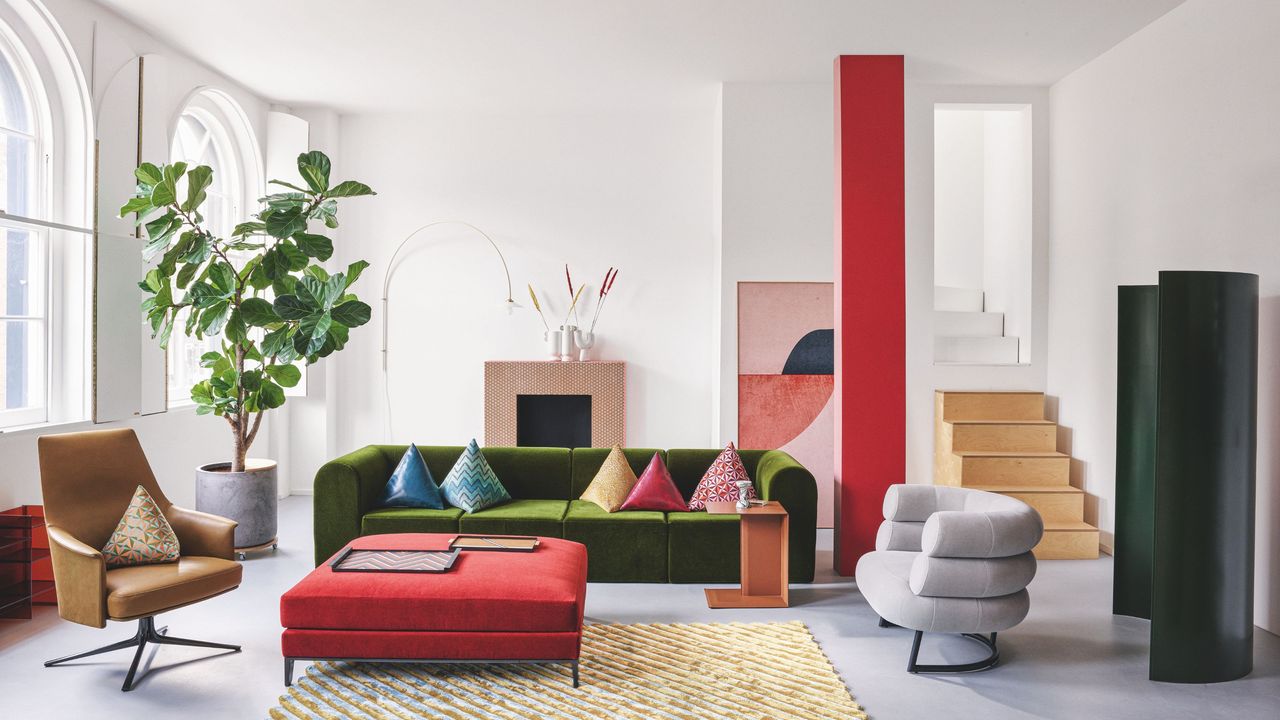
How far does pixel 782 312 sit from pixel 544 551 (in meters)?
3.08

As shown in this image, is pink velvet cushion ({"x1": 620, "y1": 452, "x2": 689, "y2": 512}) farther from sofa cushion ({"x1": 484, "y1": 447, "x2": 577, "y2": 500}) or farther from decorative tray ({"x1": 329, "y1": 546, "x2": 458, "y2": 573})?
decorative tray ({"x1": 329, "y1": 546, "x2": 458, "y2": 573})

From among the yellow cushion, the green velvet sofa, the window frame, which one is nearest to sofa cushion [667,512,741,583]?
the green velvet sofa

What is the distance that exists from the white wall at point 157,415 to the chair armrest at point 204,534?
1.17 metres

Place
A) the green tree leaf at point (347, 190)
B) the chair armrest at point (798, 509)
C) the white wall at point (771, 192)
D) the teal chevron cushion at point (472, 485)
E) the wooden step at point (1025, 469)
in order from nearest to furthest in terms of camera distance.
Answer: the chair armrest at point (798, 509)
the teal chevron cushion at point (472, 485)
the green tree leaf at point (347, 190)
the wooden step at point (1025, 469)
the white wall at point (771, 192)

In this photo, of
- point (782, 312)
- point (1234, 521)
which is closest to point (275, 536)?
point (782, 312)

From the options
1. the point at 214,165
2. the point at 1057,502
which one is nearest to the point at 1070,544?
the point at 1057,502

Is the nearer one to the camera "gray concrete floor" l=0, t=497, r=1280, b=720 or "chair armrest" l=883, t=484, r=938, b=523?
"gray concrete floor" l=0, t=497, r=1280, b=720

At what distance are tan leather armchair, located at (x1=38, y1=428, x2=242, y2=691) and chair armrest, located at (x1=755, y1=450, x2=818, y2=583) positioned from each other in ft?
8.71

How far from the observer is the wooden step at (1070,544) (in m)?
5.24

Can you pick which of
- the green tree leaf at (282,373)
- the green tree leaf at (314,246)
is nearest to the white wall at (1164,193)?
the green tree leaf at (314,246)

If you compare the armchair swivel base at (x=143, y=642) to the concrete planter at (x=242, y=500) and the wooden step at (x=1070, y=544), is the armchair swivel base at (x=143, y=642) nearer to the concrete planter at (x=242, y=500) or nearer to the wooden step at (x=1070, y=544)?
the concrete planter at (x=242, y=500)

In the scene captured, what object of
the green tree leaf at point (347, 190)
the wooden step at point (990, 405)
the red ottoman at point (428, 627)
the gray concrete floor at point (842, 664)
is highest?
the green tree leaf at point (347, 190)

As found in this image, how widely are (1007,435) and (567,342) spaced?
3.35m

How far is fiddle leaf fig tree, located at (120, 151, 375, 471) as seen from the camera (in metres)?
4.86
